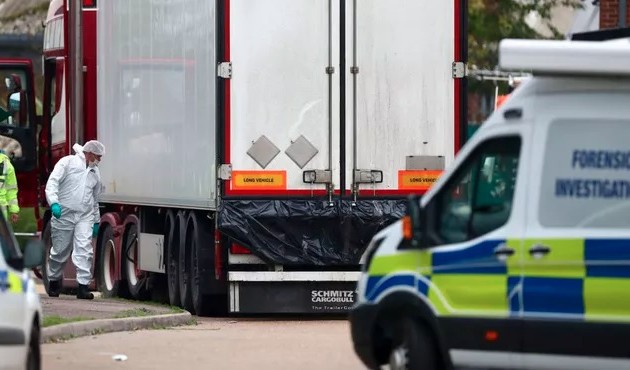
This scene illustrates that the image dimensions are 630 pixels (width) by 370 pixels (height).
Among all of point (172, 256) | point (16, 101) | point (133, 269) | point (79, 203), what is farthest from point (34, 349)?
point (16, 101)

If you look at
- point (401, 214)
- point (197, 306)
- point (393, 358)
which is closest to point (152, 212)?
point (197, 306)

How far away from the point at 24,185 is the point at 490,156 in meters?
13.7

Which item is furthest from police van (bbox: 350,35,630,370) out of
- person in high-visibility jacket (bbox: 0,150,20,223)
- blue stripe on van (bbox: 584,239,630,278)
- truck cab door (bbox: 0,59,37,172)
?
truck cab door (bbox: 0,59,37,172)

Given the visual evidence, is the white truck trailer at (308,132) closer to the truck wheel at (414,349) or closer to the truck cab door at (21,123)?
the truck cab door at (21,123)

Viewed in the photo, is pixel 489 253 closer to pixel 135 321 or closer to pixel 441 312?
pixel 441 312

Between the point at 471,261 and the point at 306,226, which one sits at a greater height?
the point at 471,261

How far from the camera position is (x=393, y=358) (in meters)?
11.2

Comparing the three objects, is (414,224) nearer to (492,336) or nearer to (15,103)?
(492,336)

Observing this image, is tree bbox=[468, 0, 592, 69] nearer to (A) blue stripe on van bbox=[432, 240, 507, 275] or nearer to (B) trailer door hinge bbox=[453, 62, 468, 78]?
(B) trailer door hinge bbox=[453, 62, 468, 78]

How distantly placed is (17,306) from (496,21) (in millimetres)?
32758

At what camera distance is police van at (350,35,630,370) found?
10.2 m

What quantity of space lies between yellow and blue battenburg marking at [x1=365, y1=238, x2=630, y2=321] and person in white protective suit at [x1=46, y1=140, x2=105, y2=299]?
31.7ft

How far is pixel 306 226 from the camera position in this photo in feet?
58.7

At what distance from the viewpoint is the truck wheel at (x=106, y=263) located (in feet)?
72.0
